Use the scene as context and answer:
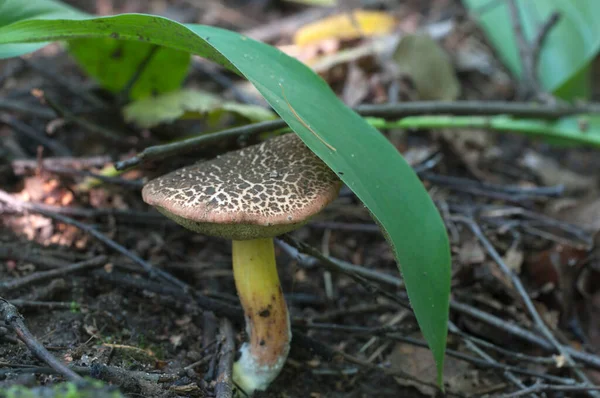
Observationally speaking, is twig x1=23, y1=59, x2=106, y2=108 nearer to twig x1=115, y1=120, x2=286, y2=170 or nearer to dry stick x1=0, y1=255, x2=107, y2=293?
dry stick x1=0, y1=255, x2=107, y2=293

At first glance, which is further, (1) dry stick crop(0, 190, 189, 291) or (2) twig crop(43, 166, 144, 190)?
(2) twig crop(43, 166, 144, 190)

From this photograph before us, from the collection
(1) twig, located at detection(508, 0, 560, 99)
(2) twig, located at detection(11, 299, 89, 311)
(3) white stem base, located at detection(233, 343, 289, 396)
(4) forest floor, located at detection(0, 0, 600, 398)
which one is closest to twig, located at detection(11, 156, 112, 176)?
(4) forest floor, located at detection(0, 0, 600, 398)

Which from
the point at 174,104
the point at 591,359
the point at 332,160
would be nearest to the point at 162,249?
the point at 174,104

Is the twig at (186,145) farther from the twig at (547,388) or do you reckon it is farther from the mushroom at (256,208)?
the twig at (547,388)

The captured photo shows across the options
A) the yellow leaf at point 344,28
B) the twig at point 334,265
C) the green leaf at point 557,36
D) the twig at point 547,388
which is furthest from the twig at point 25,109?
the green leaf at point 557,36

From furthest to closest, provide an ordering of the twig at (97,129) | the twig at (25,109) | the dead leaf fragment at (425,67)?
the dead leaf fragment at (425,67)
the twig at (25,109)
the twig at (97,129)

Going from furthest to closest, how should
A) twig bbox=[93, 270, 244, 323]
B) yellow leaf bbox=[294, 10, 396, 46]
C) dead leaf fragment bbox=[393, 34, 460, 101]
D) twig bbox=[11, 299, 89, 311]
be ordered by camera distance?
yellow leaf bbox=[294, 10, 396, 46] < dead leaf fragment bbox=[393, 34, 460, 101] < twig bbox=[93, 270, 244, 323] < twig bbox=[11, 299, 89, 311]
